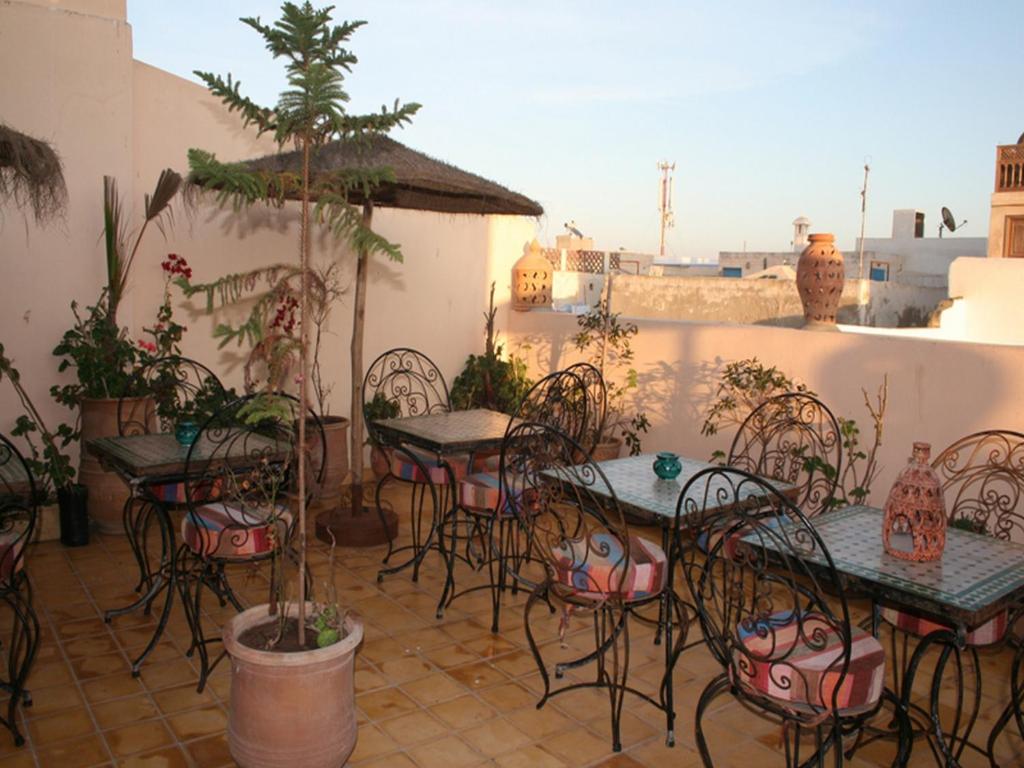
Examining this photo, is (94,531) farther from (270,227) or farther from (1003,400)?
(1003,400)

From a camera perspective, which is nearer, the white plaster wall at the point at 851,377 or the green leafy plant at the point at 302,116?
the green leafy plant at the point at 302,116

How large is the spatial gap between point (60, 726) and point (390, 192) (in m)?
3.02

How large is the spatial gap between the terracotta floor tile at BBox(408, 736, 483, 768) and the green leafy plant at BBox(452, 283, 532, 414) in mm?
3806

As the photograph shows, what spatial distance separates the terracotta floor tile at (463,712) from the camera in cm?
284

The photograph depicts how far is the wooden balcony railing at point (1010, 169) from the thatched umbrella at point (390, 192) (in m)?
13.3

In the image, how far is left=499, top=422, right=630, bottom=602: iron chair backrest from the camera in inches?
107

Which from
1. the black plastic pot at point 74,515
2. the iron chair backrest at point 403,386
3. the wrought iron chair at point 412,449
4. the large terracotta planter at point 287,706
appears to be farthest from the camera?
the iron chair backrest at point 403,386

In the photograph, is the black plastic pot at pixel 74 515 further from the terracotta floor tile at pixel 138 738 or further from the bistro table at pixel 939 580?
the bistro table at pixel 939 580

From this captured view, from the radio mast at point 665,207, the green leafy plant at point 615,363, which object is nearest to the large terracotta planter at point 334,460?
the green leafy plant at point 615,363

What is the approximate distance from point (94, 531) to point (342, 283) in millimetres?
2308

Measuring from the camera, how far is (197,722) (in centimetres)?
277

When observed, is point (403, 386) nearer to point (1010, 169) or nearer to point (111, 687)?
point (111, 687)

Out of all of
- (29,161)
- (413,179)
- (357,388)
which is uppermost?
(413,179)

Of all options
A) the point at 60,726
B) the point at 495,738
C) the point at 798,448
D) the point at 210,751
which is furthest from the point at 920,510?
the point at 60,726
